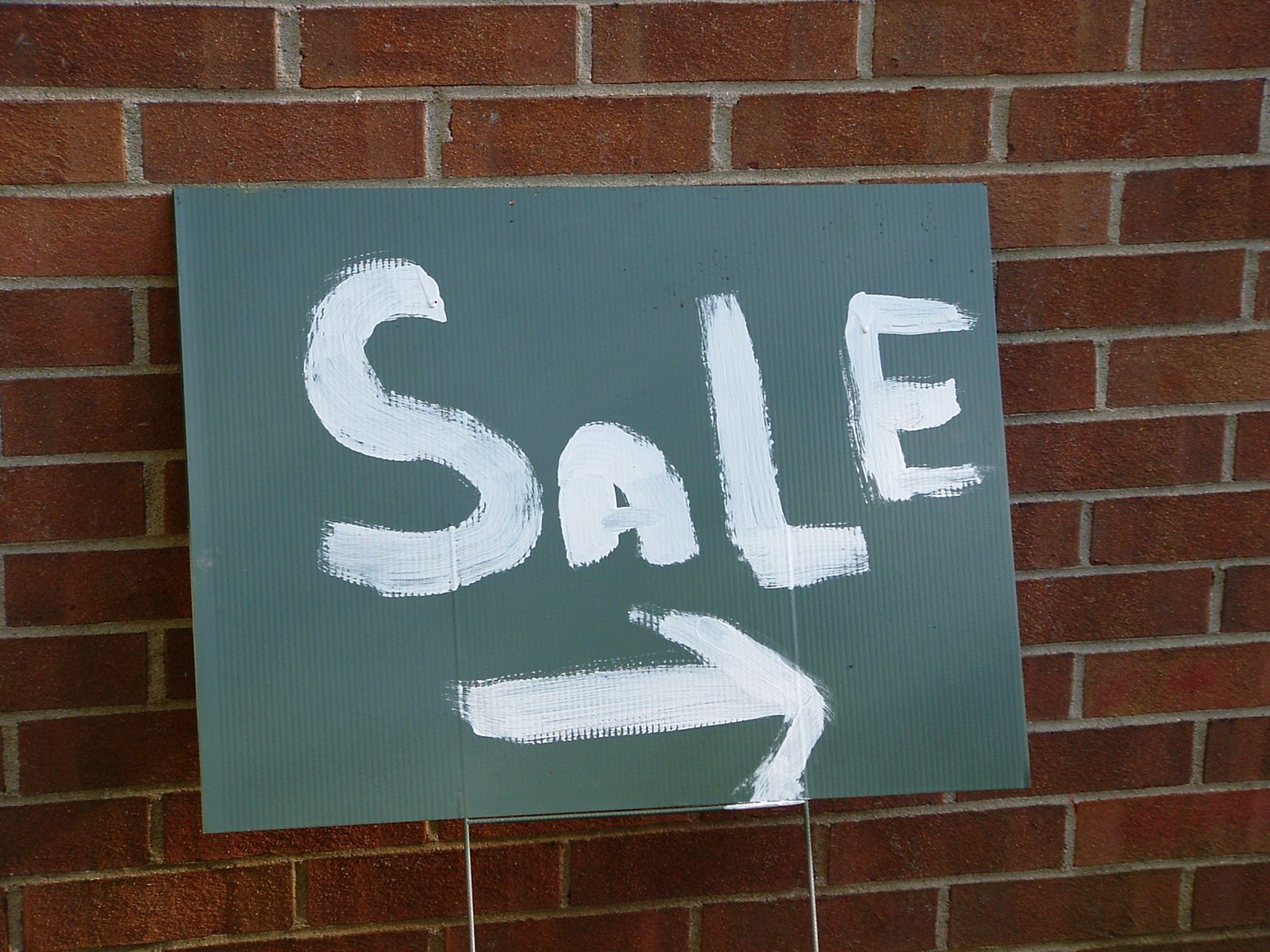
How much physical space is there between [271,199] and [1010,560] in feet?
2.82

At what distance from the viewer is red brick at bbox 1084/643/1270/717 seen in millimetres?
1200

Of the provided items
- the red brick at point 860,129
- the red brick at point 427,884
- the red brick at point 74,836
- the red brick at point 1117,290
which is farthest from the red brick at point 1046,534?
the red brick at point 74,836

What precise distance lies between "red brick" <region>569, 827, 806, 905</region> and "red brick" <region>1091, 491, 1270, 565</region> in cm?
54

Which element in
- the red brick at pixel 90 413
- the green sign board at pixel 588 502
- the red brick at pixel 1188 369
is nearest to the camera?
the green sign board at pixel 588 502

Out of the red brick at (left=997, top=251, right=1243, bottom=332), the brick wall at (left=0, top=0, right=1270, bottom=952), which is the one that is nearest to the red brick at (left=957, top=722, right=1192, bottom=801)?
the brick wall at (left=0, top=0, right=1270, bottom=952)

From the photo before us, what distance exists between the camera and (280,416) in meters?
0.96

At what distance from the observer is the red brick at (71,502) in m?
1.06

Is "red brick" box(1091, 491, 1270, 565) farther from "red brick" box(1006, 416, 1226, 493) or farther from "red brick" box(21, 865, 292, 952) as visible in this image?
"red brick" box(21, 865, 292, 952)

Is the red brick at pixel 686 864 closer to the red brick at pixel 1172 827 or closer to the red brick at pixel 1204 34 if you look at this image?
the red brick at pixel 1172 827

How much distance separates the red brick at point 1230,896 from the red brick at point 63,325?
1494 mm

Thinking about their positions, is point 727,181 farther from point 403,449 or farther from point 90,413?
point 90,413

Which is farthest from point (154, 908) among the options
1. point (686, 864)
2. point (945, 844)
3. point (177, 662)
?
point (945, 844)

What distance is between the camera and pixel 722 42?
1.09 metres

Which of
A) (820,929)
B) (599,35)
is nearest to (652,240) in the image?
(599,35)
